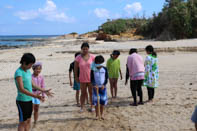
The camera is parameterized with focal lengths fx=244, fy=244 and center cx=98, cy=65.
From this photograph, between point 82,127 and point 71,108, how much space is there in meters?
1.49

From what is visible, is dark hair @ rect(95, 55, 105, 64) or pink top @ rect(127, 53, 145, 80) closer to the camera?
dark hair @ rect(95, 55, 105, 64)

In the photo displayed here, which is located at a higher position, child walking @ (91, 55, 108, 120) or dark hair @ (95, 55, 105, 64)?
dark hair @ (95, 55, 105, 64)

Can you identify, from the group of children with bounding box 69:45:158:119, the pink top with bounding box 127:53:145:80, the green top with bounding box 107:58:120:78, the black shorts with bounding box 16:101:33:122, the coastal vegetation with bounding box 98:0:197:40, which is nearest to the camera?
the black shorts with bounding box 16:101:33:122

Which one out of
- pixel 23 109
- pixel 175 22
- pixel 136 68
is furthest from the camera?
pixel 175 22

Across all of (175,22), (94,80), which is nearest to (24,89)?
(94,80)

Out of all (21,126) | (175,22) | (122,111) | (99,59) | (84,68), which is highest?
(175,22)

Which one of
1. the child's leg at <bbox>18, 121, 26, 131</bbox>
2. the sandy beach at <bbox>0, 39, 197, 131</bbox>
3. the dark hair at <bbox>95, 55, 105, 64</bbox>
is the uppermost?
the dark hair at <bbox>95, 55, 105, 64</bbox>

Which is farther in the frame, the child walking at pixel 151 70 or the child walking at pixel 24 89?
the child walking at pixel 151 70

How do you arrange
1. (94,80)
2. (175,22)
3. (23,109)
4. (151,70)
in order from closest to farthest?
1. (23,109)
2. (94,80)
3. (151,70)
4. (175,22)

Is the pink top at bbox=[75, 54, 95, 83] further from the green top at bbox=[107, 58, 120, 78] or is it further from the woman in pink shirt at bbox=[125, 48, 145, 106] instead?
the green top at bbox=[107, 58, 120, 78]

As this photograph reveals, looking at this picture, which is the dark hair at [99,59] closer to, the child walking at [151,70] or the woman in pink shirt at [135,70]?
the woman in pink shirt at [135,70]

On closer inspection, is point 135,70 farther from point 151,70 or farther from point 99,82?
point 99,82

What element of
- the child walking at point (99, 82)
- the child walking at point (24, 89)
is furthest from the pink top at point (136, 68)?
the child walking at point (24, 89)

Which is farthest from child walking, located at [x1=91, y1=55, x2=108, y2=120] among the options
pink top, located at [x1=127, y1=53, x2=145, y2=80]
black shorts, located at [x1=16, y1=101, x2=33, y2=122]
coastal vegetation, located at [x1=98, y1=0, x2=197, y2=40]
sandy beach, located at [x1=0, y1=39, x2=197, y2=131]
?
coastal vegetation, located at [x1=98, y1=0, x2=197, y2=40]
